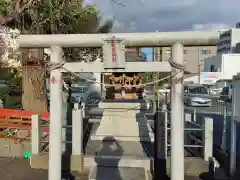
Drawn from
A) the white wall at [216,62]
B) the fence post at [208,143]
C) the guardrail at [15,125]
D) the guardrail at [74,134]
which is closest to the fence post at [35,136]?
the guardrail at [74,134]

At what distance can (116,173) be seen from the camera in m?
6.56

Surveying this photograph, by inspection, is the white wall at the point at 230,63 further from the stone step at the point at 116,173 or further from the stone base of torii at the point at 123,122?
the stone step at the point at 116,173

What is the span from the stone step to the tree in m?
4.20

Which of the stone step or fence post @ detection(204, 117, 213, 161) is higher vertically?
fence post @ detection(204, 117, 213, 161)

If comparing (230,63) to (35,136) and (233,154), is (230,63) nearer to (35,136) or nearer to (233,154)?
(233,154)

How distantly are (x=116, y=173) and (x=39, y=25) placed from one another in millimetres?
5912

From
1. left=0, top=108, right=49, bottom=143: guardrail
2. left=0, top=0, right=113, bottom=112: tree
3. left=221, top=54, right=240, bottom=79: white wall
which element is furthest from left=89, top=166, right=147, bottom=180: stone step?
left=221, top=54, right=240, bottom=79: white wall

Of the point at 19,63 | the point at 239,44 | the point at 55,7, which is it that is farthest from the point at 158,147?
the point at 239,44

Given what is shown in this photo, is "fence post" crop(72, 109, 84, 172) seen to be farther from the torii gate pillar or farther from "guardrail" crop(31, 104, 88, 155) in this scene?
the torii gate pillar

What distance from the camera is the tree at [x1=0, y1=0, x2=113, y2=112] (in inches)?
392

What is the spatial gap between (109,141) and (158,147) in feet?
6.81

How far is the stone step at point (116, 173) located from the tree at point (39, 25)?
4197mm

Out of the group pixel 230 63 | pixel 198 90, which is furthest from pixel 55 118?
pixel 198 90

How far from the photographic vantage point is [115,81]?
1095cm
